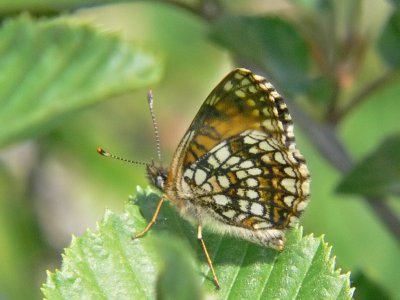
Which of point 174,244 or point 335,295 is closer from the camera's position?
point 174,244

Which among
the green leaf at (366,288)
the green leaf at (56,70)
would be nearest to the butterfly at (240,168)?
the green leaf at (366,288)

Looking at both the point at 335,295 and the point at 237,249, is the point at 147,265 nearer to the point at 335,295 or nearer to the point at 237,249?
the point at 237,249

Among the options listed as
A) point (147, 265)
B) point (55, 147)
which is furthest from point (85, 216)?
point (147, 265)

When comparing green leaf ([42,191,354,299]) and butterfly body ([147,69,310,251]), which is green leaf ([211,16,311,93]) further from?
green leaf ([42,191,354,299])

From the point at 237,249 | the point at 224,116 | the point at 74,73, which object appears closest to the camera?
the point at 237,249

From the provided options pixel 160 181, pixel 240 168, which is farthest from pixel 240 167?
pixel 160 181

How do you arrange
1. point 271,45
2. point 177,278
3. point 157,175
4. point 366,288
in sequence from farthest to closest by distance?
point 271,45 < point 157,175 < point 366,288 < point 177,278

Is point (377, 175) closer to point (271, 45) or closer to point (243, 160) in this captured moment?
point (243, 160)
